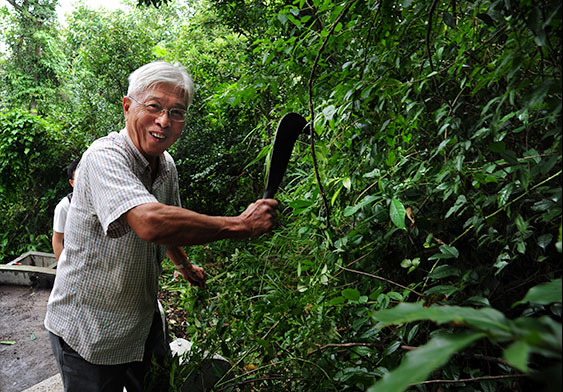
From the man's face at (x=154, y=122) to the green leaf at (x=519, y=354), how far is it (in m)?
1.64

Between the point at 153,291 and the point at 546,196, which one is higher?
the point at 546,196

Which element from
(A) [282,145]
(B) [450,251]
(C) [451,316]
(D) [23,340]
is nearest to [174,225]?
(A) [282,145]

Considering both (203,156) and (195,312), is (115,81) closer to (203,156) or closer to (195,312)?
(203,156)

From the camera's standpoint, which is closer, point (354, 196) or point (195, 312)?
point (354, 196)

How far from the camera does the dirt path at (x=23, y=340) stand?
13.2 feet

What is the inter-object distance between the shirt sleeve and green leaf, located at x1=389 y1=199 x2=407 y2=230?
2.63 feet

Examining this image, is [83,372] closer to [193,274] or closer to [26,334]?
[193,274]

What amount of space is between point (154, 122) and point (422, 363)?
1.63 m

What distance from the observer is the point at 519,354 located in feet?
1.20

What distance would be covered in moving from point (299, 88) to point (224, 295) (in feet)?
3.63

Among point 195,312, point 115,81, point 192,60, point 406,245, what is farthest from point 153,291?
point 115,81

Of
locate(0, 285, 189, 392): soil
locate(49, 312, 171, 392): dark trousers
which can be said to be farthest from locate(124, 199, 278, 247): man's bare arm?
locate(0, 285, 189, 392): soil

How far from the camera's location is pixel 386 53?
4.60 ft

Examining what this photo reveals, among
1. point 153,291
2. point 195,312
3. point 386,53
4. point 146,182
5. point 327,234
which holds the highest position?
point 386,53
